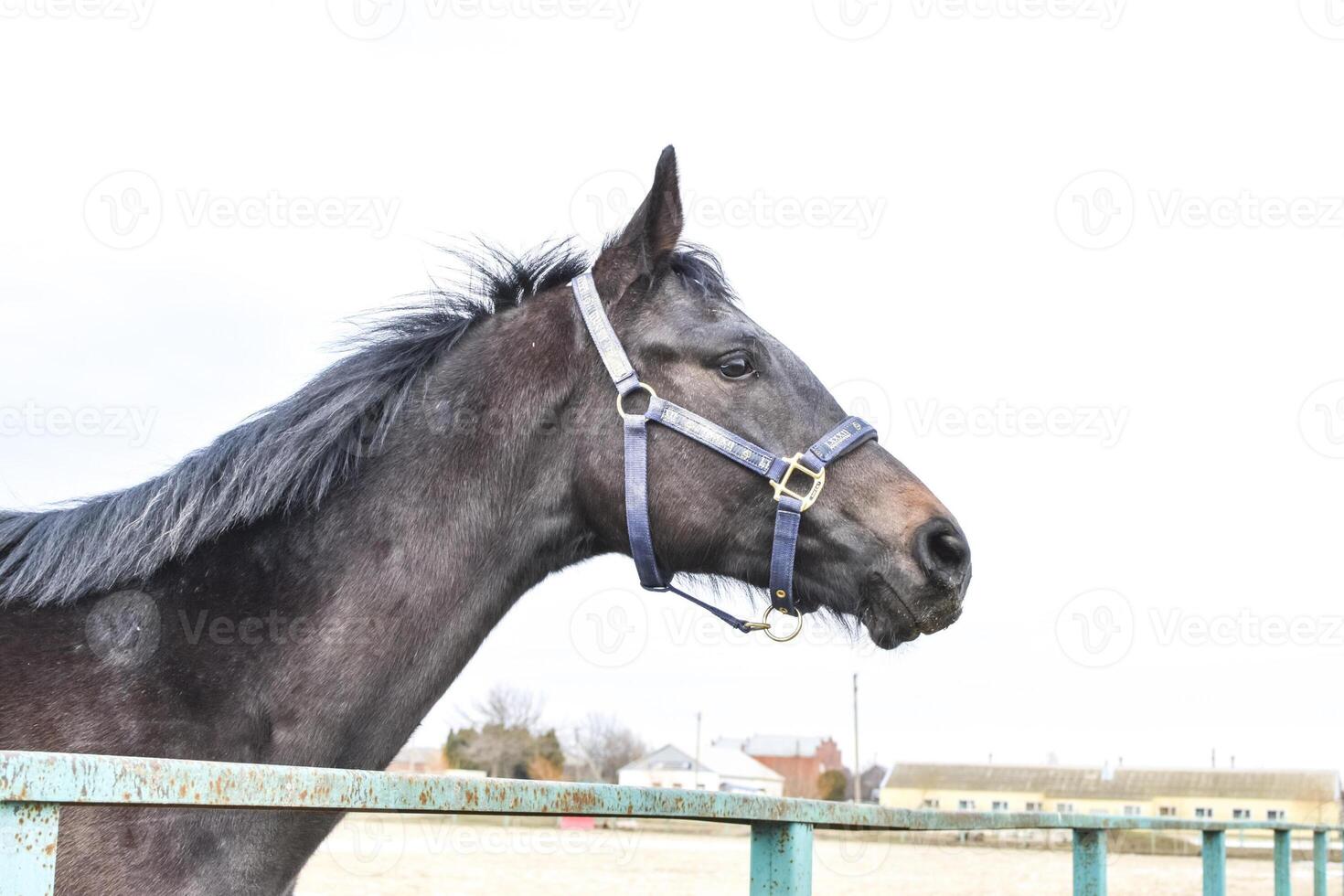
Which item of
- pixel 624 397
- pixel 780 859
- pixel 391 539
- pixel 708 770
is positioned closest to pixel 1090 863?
pixel 780 859

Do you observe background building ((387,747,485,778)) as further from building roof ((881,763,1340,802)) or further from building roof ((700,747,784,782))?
building roof ((881,763,1340,802))

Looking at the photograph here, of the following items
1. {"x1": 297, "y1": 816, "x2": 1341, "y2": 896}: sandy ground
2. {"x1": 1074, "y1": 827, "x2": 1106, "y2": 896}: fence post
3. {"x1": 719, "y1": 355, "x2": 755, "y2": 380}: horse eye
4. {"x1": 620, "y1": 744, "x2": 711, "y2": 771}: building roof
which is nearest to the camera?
{"x1": 719, "y1": 355, "x2": 755, "y2": 380}: horse eye

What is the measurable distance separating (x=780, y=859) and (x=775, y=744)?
109m

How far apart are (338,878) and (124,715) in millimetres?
17069

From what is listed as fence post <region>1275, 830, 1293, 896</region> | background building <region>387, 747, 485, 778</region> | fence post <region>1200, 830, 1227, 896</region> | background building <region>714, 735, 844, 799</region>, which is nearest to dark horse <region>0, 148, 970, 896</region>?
fence post <region>1200, 830, 1227, 896</region>

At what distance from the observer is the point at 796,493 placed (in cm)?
338

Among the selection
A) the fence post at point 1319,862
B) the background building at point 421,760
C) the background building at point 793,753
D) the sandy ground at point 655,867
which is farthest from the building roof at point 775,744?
the fence post at point 1319,862

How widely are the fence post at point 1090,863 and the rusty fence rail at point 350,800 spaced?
1717mm

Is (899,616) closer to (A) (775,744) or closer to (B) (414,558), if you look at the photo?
(B) (414,558)

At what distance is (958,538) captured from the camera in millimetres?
3291

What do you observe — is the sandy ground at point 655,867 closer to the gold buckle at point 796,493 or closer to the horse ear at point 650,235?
the horse ear at point 650,235

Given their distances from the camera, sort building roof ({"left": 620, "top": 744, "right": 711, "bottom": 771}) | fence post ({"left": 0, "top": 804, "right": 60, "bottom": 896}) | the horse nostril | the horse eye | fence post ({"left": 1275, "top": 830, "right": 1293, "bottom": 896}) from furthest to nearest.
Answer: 1. building roof ({"left": 620, "top": 744, "right": 711, "bottom": 771})
2. fence post ({"left": 1275, "top": 830, "right": 1293, "bottom": 896})
3. the horse eye
4. the horse nostril
5. fence post ({"left": 0, "top": 804, "right": 60, "bottom": 896})

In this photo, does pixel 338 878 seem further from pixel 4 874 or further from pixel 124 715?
pixel 4 874

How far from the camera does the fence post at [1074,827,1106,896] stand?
488 centimetres
